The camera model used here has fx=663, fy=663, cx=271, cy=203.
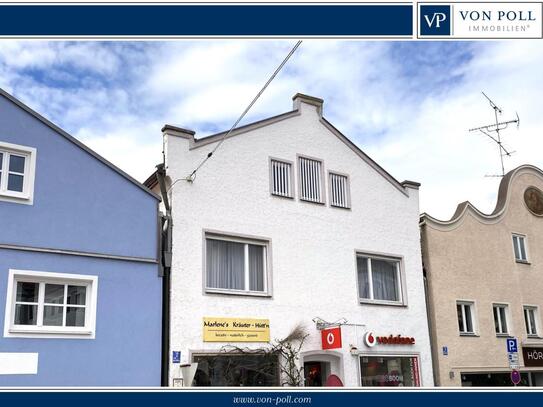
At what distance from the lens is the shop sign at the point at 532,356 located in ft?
68.8

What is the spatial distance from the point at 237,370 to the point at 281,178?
5077mm

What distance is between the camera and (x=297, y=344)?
52.5ft

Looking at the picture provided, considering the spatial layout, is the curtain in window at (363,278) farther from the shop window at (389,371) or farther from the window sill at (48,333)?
the window sill at (48,333)

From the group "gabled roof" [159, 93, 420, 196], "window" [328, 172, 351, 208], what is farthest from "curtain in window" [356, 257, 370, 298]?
"gabled roof" [159, 93, 420, 196]

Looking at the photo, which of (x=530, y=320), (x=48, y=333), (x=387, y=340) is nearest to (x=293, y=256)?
(x=387, y=340)

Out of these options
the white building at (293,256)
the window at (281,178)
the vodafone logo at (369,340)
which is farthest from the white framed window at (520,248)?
the window at (281,178)

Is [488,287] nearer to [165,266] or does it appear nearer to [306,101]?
[306,101]

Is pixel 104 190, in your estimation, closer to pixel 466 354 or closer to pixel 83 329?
pixel 83 329

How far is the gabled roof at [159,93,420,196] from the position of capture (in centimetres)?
1565

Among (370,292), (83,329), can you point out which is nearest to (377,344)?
(370,292)

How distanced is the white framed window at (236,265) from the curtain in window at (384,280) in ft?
12.2

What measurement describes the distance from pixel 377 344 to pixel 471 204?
21.0ft

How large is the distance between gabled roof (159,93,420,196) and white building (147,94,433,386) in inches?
1.2

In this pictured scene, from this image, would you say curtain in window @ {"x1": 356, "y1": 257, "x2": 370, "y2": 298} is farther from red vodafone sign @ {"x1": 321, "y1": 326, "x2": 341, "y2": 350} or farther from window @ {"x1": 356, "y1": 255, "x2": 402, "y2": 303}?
red vodafone sign @ {"x1": 321, "y1": 326, "x2": 341, "y2": 350}
